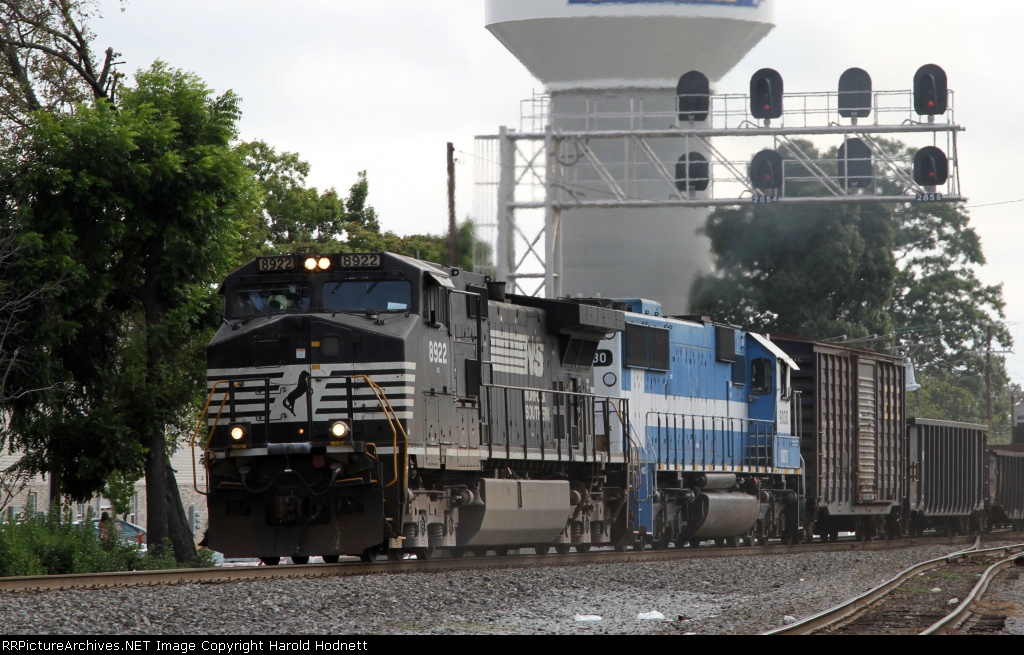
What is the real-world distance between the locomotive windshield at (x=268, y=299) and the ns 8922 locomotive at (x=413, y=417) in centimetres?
2

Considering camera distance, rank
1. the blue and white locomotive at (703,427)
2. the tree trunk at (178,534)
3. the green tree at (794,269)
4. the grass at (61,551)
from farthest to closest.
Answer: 1. the green tree at (794,269)
2. the tree trunk at (178,534)
3. the blue and white locomotive at (703,427)
4. the grass at (61,551)

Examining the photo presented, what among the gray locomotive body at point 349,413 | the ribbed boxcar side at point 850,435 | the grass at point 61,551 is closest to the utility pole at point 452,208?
the ribbed boxcar side at point 850,435

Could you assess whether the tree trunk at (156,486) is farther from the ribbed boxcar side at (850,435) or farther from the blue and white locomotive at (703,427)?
the ribbed boxcar side at (850,435)

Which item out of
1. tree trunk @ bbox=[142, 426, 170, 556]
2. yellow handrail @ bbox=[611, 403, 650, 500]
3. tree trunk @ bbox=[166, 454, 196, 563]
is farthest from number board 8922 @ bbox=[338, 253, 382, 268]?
tree trunk @ bbox=[166, 454, 196, 563]

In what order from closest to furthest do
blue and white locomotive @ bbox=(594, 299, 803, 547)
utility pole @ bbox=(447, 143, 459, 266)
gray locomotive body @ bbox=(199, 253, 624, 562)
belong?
1. gray locomotive body @ bbox=(199, 253, 624, 562)
2. blue and white locomotive @ bbox=(594, 299, 803, 547)
3. utility pole @ bbox=(447, 143, 459, 266)

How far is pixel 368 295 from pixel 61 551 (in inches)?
221

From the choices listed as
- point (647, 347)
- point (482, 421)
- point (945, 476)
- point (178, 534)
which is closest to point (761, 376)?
point (647, 347)

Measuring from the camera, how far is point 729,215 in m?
52.7

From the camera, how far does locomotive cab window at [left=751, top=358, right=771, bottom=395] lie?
26406 mm

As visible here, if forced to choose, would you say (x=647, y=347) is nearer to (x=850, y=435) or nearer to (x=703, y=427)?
(x=703, y=427)

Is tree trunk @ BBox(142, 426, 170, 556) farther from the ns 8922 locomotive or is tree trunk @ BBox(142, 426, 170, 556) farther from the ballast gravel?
the ballast gravel

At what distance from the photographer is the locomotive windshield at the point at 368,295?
54.7ft

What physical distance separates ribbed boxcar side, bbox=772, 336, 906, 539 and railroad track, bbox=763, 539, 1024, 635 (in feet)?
28.6

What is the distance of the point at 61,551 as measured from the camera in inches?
741
